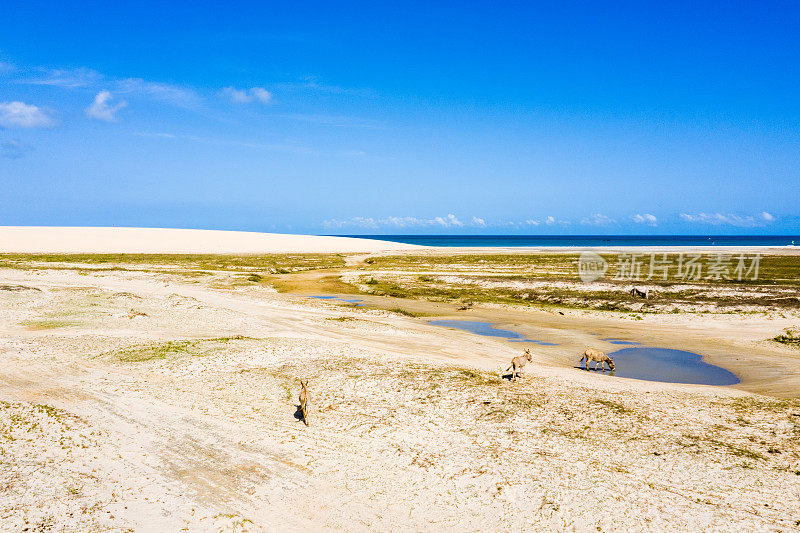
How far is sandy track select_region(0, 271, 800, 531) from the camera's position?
9844mm

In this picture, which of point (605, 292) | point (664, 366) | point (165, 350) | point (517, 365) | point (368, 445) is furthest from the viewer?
point (605, 292)

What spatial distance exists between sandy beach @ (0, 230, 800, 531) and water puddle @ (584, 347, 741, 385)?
0.85 m

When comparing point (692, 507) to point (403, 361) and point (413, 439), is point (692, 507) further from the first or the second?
point (403, 361)

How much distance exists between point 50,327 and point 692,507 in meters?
31.7

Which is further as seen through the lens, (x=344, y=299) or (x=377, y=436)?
(x=344, y=299)

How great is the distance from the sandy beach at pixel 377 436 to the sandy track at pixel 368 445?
0.20 feet

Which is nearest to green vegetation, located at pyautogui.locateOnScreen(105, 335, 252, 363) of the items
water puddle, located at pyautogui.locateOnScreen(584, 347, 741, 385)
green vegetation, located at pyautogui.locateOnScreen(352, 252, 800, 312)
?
water puddle, located at pyautogui.locateOnScreen(584, 347, 741, 385)

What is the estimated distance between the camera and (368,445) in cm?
1302

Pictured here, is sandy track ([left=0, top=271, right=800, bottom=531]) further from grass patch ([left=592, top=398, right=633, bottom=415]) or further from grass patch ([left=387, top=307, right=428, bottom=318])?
grass patch ([left=387, top=307, right=428, bottom=318])

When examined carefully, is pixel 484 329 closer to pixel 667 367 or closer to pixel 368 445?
pixel 667 367

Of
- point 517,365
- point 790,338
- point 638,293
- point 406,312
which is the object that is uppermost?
point 638,293

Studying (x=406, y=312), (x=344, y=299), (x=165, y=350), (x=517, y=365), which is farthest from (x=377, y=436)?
(x=344, y=299)

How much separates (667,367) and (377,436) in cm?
1537

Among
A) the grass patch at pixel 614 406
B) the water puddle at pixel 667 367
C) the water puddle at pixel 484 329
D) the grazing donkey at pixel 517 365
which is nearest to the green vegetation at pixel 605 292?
the water puddle at pixel 484 329
